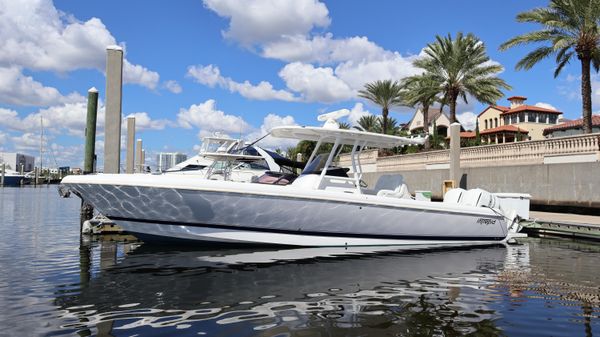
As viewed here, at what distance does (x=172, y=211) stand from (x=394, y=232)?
4.98m

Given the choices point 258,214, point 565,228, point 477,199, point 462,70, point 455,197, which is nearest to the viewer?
point 258,214

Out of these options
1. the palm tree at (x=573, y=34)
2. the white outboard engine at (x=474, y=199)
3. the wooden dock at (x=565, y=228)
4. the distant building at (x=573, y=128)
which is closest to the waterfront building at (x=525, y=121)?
the distant building at (x=573, y=128)

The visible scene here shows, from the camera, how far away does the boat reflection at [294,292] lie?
4781 millimetres

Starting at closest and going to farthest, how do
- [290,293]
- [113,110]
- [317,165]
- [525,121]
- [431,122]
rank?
[290,293] < [317,165] < [113,110] < [525,121] < [431,122]

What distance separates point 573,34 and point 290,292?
69.5ft

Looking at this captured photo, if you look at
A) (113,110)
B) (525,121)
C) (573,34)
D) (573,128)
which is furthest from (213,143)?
(525,121)

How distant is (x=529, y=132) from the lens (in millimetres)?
52531

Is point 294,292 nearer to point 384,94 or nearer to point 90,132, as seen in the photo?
point 90,132

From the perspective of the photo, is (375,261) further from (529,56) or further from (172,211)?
(529,56)

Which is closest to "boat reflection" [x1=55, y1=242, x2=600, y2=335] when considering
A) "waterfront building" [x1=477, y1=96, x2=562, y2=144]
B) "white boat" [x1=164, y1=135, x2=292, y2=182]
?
"white boat" [x1=164, y1=135, x2=292, y2=182]

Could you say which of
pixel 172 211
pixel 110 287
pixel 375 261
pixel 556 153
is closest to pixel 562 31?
pixel 556 153

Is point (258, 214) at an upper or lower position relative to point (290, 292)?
upper

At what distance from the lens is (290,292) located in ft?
20.3

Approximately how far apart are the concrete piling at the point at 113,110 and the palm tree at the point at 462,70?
22585mm
